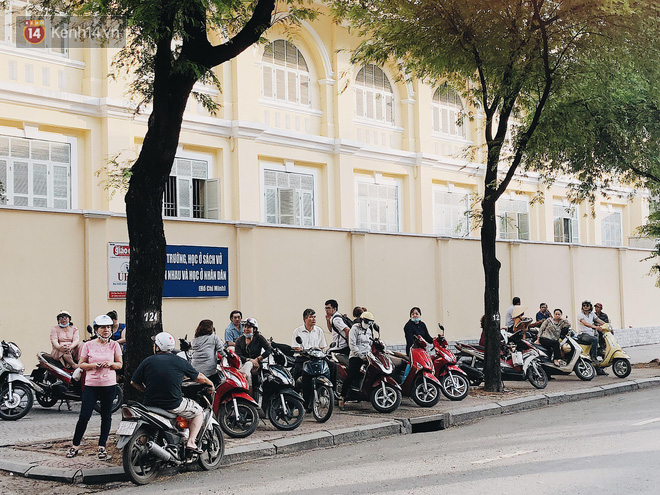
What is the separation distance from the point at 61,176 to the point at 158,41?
11.6 m

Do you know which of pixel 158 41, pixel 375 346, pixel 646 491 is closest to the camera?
pixel 646 491

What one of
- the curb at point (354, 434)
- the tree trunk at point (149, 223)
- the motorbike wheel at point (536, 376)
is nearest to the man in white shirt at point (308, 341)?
the curb at point (354, 434)

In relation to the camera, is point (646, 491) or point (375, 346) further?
point (375, 346)

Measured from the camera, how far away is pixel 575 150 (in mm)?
19156

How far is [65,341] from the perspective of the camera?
1470 cm

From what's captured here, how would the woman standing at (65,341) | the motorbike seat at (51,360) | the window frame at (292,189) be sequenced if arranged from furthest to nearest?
the window frame at (292,189) < the woman standing at (65,341) < the motorbike seat at (51,360)

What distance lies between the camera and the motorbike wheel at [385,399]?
1336 centimetres

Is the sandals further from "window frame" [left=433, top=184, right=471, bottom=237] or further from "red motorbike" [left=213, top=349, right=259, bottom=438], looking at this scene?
"window frame" [left=433, top=184, right=471, bottom=237]

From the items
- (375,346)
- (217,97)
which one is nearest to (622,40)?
(375,346)

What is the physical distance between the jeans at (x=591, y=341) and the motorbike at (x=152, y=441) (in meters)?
11.8

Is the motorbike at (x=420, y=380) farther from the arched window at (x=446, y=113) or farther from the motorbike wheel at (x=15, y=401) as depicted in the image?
the arched window at (x=446, y=113)

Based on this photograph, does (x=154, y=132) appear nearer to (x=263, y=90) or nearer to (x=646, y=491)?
(x=646, y=491)

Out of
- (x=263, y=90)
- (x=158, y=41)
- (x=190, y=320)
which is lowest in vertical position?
(x=190, y=320)

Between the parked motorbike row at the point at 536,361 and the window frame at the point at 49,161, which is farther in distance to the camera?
the window frame at the point at 49,161
